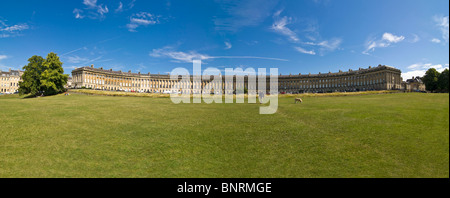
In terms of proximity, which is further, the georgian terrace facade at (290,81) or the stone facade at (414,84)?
the stone facade at (414,84)

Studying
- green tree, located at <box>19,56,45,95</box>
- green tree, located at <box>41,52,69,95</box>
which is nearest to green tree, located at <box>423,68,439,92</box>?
green tree, located at <box>41,52,69,95</box>

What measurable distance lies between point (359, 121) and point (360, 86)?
423 ft

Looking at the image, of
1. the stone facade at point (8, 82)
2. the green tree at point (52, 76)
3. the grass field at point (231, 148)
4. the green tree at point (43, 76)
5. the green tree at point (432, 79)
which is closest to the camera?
the grass field at point (231, 148)

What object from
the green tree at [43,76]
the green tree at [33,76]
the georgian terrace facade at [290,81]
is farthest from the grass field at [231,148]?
the georgian terrace facade at [290,81]

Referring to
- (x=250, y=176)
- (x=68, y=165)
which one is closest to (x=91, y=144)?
(x=68, y=165)

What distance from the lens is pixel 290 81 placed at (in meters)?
146

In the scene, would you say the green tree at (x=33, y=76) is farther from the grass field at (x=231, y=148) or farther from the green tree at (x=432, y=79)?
the green tree at (x=432, y=79)

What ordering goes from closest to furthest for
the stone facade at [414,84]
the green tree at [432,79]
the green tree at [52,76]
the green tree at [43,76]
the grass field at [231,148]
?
the grass field at [231,148] < the green tree at [52,76] < the green tree at [43,76] < the green tree at [432,79] < the stone facade at [414,84]

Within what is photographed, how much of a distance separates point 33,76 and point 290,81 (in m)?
134

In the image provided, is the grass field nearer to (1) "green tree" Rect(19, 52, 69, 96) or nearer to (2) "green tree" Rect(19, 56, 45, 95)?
(1) "green tree" Rect(19, 52, 69, 96)

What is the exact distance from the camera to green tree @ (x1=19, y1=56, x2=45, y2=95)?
48.9m

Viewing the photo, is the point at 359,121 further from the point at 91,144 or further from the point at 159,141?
the point at 91,144

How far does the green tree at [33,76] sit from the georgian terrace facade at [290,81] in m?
57.3

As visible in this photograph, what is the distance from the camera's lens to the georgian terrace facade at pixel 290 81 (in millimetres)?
110750
